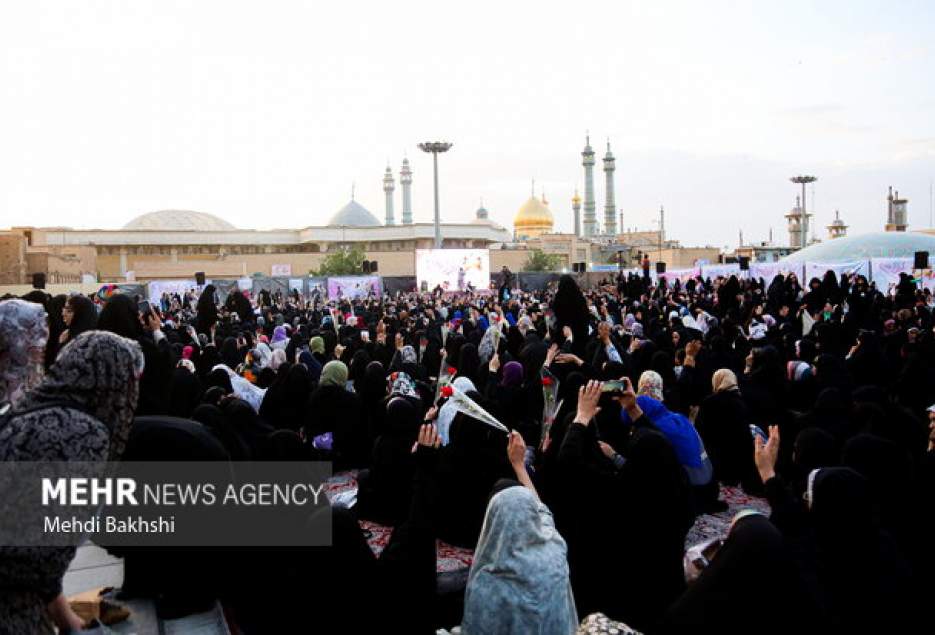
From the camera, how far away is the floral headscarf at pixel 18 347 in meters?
2.29

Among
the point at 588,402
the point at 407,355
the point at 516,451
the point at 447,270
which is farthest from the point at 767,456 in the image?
the point at 447,270

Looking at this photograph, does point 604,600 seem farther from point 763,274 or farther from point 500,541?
point 763,274

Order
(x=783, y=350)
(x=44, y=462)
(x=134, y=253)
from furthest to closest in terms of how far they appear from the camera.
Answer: (x=134, y=253) → (x=783, y=350) → (x=44, y=462)

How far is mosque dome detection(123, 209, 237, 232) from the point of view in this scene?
186 ft

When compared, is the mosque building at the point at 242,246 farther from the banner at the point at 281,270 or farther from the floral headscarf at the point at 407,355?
the floral headscarf at the point at 407,355

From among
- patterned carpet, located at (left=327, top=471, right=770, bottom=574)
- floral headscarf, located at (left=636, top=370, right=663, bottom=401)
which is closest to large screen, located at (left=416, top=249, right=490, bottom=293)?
patterned carpet, located at (left=327, top=471, right=770, bottom=574)

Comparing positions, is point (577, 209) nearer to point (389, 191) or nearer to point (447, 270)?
point (389, 191)

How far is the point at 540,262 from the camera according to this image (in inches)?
1732

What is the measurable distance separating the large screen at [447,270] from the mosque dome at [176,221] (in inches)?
1304

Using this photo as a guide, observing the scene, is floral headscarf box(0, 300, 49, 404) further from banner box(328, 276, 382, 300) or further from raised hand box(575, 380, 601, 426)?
banner box(328, 276, 382, 300)

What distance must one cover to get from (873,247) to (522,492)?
76.8 feet

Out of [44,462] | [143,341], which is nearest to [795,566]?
[44,462]

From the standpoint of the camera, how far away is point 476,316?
11969mm

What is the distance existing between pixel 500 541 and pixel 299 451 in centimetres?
137
